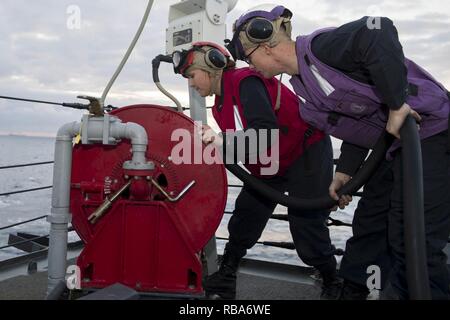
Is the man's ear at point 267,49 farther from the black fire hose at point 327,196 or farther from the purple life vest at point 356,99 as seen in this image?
the black fire hose at point 327,196

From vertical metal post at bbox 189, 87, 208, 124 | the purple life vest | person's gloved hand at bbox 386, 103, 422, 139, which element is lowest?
person's gloved hand at bbox 386, 103, 422, 139

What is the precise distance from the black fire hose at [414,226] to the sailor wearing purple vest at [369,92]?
177 millimetres

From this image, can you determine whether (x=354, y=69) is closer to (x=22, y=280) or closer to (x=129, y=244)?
(x=129, y=244)

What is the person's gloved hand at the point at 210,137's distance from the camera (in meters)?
1.67

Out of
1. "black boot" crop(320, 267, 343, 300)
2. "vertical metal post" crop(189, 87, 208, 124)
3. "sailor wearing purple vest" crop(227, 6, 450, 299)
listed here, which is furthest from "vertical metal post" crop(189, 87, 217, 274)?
"sailor wearing purple vest" crop(227, 6, 450, 299)

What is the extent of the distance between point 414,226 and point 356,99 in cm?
63

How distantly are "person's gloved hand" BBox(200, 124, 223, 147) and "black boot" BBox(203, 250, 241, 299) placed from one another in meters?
0.81

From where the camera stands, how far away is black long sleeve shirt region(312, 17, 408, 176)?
120 cm

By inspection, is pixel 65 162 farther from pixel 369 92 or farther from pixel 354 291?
→ pixel 354 291

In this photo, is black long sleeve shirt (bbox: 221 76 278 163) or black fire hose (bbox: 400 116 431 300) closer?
black fire hose (bbox: 400 116 431 300)

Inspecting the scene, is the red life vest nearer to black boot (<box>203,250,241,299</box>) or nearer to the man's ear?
the man's ear

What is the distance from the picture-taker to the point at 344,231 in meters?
7.78

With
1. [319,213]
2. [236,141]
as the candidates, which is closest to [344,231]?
[319,213]
